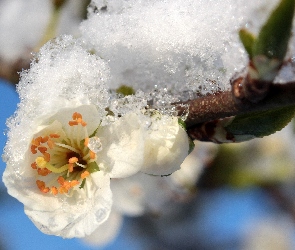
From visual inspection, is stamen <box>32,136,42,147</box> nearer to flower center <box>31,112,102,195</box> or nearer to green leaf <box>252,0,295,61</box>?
flower center <box>31,112,102,195</box>

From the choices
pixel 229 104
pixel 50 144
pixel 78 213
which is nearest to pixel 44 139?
pixel 50 144

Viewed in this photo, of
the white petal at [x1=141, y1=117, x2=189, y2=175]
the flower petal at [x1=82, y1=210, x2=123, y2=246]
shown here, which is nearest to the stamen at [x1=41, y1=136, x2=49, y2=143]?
the white petal at [x1=141, y1=117, x2=189, y2=175]

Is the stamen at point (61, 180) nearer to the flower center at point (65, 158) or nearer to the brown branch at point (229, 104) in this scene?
the flower center at point (65, 158)

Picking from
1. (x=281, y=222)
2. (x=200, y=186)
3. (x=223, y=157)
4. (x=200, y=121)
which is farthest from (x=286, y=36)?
(x=281, y=222)

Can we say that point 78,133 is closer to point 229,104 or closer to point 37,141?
point 37,141

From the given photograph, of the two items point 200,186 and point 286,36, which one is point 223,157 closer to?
point 200,186

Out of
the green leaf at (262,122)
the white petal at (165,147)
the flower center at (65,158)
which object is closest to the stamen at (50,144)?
the flower center at (65,158)
